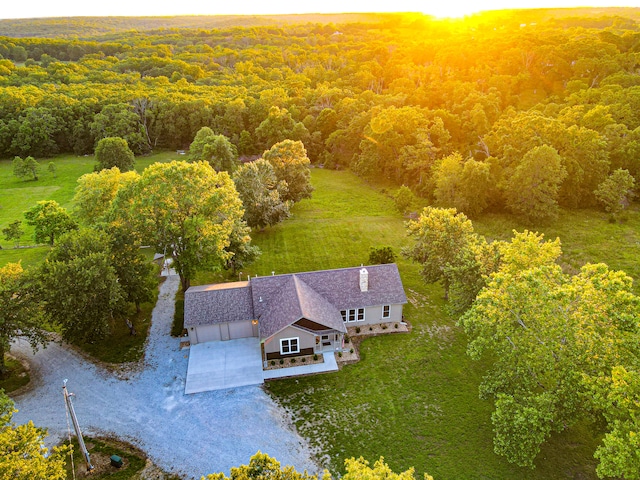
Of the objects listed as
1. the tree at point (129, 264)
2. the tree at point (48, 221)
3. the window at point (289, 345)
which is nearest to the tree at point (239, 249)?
the tree at point (129, 264)

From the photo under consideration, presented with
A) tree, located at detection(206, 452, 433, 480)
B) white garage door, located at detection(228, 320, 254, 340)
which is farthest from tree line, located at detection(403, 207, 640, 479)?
white garage door, located at detection(228, 320, 254, 340)

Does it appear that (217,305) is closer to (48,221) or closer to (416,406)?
(416,406)

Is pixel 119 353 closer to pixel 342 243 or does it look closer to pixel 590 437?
pixel 342 243

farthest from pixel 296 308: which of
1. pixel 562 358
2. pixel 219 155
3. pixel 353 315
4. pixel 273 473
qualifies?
pixel 219 155

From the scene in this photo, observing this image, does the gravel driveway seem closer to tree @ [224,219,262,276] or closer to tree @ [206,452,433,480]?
tree @ [206,452,433,480]

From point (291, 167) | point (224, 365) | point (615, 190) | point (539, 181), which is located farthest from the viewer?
point (291, 167)

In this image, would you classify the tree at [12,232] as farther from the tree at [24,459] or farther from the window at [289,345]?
the window at [289,345]
